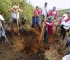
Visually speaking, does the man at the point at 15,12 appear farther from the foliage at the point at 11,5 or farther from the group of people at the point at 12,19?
the foliage at the point at 11,5

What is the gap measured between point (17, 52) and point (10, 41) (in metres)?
0.99

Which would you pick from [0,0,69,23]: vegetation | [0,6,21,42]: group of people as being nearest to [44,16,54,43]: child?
[0,6,21,42]: group of people

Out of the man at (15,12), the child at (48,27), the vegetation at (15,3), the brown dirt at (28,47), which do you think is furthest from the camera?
the vegetation at (15,3)

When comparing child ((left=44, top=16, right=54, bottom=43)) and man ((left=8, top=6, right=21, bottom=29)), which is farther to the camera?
man ((left=8, top=6, right=21, bottom=29))

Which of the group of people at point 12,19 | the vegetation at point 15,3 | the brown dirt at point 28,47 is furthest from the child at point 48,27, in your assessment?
the vegetation at point 15,3

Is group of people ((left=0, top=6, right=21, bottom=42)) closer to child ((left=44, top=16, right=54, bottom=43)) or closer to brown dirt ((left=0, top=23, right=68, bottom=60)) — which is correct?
brown dirt ((left=0, top=23, right=68, bottom=60))

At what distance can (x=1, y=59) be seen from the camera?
9547 mm

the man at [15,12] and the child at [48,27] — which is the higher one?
the man at [15,12]

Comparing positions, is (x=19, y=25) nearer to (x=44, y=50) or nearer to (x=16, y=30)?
(x=16, y=30)

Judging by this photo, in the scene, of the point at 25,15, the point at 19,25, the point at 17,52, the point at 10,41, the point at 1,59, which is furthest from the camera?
the point at 25,15

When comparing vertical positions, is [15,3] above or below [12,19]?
above

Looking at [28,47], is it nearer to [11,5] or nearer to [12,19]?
[12,19]

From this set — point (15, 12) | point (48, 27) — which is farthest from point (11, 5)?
point (48, 27)

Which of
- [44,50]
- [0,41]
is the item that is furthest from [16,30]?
[44,50]
